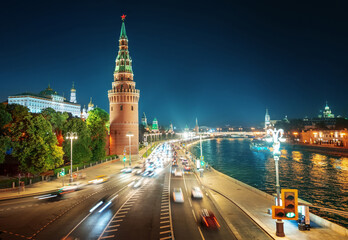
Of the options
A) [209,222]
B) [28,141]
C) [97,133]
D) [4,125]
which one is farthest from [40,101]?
[209,222]

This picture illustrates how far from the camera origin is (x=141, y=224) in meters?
20.0

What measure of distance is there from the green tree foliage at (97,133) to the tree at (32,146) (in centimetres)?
2228

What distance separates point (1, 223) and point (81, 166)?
102 ft

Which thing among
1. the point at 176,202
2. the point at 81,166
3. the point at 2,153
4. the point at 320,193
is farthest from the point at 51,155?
the point at 320,193

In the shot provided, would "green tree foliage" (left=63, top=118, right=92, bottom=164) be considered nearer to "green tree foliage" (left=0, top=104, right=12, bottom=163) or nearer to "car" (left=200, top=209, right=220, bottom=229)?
"green tree foliage" (left=0, top=104, right=12, bottom=163)

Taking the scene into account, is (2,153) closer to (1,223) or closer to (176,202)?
(1,223)

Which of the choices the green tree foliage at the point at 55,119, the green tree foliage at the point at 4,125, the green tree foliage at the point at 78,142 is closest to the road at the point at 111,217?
the green tree foliage at the point at 4,125

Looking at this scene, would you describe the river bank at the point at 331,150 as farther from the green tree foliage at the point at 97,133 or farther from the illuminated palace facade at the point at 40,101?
the illuminated palace facade at the point at 40,101

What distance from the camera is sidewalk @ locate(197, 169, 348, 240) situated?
58.6 feet

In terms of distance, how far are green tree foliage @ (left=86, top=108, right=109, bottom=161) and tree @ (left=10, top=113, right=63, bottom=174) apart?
22.3 metres

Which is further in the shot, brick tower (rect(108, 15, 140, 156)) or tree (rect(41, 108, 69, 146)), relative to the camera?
brick tower (rect(108, 15, 140, 156))

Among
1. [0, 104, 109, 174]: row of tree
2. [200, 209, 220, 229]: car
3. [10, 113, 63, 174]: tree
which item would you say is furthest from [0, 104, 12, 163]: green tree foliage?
[200, 209, 220, 229]: car

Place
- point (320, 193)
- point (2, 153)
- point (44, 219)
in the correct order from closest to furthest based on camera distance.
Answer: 1. point (44, 219)
2. point (2, 153)
3. point (320, 193)

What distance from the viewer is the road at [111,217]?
1817cm
